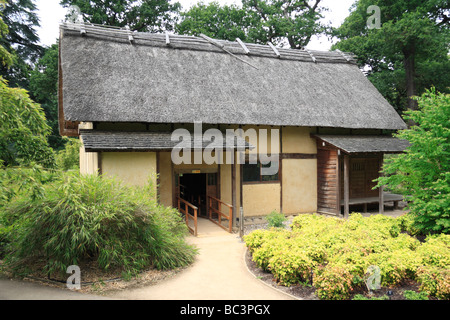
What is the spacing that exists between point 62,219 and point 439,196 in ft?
28.1

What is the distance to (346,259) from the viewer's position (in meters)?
6.45

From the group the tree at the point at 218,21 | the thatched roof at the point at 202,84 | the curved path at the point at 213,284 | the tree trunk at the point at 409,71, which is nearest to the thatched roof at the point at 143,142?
the thatched roof at the point at 202,84

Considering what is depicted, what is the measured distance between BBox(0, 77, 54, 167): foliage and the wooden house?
9.24ft

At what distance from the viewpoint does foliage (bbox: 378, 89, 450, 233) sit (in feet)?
26.4

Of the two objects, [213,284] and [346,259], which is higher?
[346,259]

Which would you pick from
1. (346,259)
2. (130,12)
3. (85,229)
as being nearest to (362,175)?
(346,259)

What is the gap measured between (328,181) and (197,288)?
31.1 feet

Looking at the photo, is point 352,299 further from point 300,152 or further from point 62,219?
point 300,152

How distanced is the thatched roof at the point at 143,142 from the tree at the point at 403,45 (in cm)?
1441

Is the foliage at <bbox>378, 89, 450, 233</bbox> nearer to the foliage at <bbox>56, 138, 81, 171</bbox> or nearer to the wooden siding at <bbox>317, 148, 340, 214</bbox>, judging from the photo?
the wooden siding at <bbox>317, 148, 340, 214</bbox>

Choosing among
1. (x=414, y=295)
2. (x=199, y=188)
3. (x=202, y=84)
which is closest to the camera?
(x=414, y=295)

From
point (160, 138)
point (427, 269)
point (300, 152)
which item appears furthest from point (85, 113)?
point (427, 269)

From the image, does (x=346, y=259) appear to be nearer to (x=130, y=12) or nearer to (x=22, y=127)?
(x=22, y=127)

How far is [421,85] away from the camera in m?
22.9
